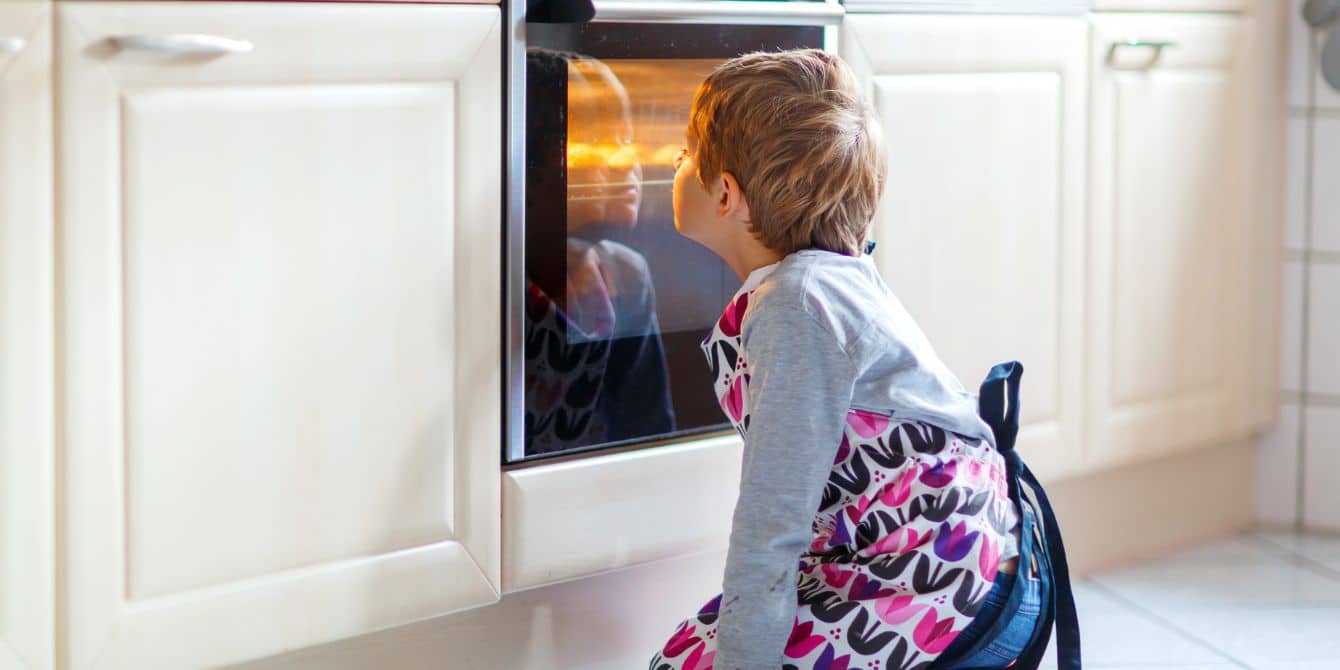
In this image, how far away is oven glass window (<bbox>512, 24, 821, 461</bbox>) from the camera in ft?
4.94

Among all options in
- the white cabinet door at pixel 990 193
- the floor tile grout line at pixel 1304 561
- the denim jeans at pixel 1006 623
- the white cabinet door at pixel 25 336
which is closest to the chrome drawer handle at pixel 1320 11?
the white cabinet door at pixel 990 193

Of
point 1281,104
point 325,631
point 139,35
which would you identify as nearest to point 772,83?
point 139,35

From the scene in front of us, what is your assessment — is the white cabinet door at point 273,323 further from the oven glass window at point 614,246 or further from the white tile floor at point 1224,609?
the white tile floor at point 1224,609

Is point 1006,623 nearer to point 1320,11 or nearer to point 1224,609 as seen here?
point 1224,609

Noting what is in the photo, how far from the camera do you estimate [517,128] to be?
1472 millimetres

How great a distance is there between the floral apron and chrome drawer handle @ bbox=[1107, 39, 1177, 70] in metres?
0.80

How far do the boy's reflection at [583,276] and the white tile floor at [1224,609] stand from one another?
27.9 inches

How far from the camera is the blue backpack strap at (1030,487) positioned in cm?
142

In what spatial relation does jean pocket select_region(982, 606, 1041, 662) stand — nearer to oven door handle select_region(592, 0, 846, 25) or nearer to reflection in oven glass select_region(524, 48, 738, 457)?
reflection in oven glass select_region(524, 48, 738, 457)

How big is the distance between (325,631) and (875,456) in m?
0.55

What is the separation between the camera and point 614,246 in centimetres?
158

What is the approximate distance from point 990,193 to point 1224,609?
70 cm

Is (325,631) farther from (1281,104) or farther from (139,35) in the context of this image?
(1281,104)

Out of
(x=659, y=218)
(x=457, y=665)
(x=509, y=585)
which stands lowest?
(x=457, y=665)
